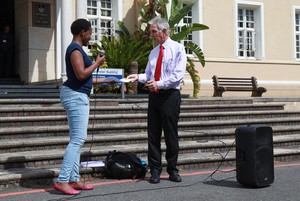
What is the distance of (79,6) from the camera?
521 inches

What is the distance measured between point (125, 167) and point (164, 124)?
800mm

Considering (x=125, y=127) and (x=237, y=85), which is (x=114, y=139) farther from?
(x=237, y=85)

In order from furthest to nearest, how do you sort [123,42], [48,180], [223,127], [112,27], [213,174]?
[112,27] < [123,42] < [223,127] < [213,174] < [48,180]

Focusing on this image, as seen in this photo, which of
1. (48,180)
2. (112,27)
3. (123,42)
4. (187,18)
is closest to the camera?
(48,180)

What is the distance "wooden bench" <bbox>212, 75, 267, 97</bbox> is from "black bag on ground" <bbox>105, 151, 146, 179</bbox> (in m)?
9.67

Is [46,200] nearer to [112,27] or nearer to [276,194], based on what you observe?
[276,194]

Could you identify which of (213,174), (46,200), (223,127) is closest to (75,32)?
(46,200)

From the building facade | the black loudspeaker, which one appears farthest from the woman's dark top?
the building facade

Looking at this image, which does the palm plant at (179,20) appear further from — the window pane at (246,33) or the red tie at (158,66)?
the red tie at (158,66)

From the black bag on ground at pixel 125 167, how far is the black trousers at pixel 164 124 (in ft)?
0.79

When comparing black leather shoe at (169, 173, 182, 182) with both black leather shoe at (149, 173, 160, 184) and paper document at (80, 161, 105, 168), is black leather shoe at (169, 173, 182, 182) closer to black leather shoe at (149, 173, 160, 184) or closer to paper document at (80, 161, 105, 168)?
black leather shoe at (149, 173, 160, 184)

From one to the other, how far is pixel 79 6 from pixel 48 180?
25.0 ft

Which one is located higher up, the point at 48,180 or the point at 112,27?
the point at 112,27

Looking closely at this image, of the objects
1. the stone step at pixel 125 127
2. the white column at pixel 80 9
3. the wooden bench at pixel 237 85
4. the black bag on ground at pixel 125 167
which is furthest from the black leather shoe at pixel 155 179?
the wooden bench at pixel 237 85
